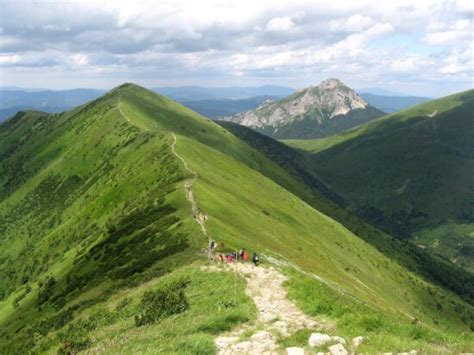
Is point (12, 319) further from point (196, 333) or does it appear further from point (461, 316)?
point (461, 316)

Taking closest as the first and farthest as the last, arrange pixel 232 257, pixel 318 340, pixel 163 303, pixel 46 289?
pixel 318 340 → pixel 163 303 → pixel 232 257 → pixel 46 289

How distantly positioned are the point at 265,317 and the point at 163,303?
8575 millimetres

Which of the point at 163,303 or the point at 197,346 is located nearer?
the point at 197,346

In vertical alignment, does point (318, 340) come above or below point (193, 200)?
above

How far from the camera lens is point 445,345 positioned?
19.3 m

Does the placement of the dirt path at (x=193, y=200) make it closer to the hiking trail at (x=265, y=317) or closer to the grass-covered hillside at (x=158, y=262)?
the grass-covered hillside at (x=158, y=262)

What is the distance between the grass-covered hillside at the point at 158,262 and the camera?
2445 centimetres

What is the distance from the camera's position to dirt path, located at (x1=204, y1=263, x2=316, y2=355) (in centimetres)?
2028

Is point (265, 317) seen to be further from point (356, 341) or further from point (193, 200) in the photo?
point (193, 200)

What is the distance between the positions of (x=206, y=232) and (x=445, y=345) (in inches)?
1218

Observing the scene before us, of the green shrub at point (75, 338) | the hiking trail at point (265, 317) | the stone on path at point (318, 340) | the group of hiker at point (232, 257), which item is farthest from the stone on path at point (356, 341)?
the group of hiker at point (232, 257)

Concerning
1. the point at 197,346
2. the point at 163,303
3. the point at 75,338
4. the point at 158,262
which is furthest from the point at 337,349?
the point at 158,262

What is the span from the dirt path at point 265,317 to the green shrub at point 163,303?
3.62 metres

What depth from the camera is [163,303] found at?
2991 centimetres
